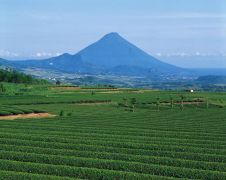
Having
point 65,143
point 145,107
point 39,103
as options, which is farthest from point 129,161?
point 39,103

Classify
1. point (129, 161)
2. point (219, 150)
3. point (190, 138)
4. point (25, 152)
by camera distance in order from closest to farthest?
point (129, 161), point (25, 152), point (219, 150), point (190, 138)

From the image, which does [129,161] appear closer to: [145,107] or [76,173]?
[76,173]

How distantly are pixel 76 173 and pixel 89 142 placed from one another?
19.4 ft

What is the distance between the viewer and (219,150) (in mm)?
15883

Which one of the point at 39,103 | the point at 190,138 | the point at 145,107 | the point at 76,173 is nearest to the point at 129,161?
the point at 76,173

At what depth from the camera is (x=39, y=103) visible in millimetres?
57844

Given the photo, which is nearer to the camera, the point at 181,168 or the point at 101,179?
the point at 101,179

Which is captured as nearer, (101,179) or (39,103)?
(101,179)

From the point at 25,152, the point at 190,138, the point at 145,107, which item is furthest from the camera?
the point at 145,107

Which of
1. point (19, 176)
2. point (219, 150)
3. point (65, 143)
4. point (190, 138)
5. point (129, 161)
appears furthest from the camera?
point (190, 138)

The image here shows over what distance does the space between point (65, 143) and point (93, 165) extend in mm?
4984

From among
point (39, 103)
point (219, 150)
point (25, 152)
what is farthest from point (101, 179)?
point (39, 103)

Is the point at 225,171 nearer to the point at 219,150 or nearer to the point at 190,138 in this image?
the point at 219,150

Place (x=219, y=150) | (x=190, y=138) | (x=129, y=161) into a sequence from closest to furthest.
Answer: (x=129, y=161) → (x=219, y=150) → (x=190, y=138)
